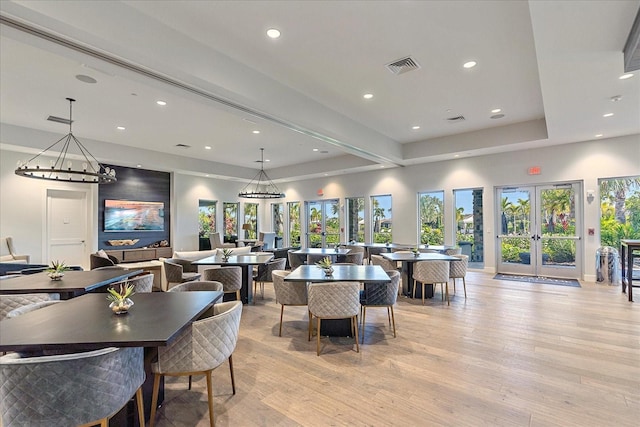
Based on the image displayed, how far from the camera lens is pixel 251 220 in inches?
539

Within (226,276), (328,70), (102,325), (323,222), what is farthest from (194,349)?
(323,222)

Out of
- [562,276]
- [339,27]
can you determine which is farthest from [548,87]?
[562,276]

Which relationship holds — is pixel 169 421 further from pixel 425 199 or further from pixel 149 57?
pixel 425 199

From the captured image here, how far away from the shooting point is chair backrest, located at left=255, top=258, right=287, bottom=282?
5.83m

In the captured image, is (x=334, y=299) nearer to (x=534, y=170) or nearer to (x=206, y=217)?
(x=534, y=170)

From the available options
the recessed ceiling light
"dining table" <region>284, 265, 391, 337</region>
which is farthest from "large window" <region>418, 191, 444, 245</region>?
the recessed ceiling light

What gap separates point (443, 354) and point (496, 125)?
237 inches

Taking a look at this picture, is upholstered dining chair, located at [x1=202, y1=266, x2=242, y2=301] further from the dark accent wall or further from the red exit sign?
the red exit sign

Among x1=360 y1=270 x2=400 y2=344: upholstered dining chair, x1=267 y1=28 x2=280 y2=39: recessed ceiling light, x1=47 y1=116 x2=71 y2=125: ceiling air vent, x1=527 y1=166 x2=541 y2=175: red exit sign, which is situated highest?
x1=267 y1=28 x2=280 y2=39: recessed ceiling light

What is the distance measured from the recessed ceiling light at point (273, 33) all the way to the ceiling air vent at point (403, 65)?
1612 mm

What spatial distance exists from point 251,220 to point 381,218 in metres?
5.96

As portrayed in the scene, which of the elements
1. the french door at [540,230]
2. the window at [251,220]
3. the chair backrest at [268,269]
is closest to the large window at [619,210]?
the french door at [540,230]

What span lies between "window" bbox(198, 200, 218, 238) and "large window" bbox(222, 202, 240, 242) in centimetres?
43

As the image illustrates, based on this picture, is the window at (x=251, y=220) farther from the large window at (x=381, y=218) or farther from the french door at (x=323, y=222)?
the large window at (x=381, y=218)
